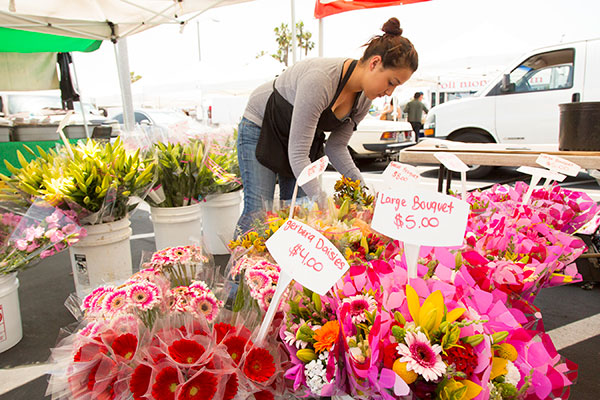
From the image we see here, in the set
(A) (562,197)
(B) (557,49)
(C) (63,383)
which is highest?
(B) (557,49)

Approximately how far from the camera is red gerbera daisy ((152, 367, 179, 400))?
2.14ft

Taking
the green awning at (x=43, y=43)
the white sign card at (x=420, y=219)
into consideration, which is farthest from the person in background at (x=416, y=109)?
the white sign card at (x=420, y=219)

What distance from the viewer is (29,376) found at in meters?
1.73

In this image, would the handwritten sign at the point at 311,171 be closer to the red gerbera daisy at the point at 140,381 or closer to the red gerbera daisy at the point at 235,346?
the red gerbera daisy at the point at 235,346

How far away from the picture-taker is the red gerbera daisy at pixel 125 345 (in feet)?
2.40

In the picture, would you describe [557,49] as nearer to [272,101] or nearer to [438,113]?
[438,113]

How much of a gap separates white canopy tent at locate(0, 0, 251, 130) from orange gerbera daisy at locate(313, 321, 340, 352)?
137 inches

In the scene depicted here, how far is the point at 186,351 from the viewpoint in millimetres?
697

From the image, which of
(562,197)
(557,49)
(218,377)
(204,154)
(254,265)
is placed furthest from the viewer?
(557,49)

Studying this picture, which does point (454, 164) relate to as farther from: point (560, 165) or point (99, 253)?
point (99, 253)

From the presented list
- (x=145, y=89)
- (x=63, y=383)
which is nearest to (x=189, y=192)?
(x=63, y=383)

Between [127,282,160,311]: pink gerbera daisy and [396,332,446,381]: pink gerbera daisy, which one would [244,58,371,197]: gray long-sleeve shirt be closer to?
[127,282,160,311]: pink gerbera daisy

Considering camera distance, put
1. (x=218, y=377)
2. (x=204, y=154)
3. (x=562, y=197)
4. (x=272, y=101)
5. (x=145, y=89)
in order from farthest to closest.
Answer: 1. (x=145, y=89)
2. (x=204, y=154)
3. (x=272, y=101)
4. (x=562, y=197)
5. (x=218, y=377)

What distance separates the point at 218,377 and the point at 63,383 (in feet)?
1.01
